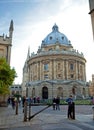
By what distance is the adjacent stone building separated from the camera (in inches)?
2586

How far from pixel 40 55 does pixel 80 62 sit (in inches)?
640

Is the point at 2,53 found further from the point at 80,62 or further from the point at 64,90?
the point at 80,62

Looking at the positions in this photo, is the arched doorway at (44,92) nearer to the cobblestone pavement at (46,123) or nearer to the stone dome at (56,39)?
the stone dome at (56,39)

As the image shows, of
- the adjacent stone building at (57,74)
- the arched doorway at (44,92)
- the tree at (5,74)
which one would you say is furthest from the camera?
the arched doorway at (44,92)

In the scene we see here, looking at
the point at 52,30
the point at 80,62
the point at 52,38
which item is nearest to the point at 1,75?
the point at 80,62

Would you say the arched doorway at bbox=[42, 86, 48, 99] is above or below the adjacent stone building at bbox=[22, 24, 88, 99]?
below

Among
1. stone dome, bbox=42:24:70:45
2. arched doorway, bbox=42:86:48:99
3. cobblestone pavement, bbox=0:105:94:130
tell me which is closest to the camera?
cobblestone pavement, bbox=0:105:94:130

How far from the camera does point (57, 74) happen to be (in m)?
68.9

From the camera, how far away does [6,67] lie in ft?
77.1

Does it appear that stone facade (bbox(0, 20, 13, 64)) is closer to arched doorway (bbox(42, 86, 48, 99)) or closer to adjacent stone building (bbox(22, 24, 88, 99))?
adjacent stone building (bbox(22, 24, 88, 99))

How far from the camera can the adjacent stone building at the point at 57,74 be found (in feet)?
216

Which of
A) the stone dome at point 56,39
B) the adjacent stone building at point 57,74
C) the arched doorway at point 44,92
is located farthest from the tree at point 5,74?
the stone dome at point 56,39

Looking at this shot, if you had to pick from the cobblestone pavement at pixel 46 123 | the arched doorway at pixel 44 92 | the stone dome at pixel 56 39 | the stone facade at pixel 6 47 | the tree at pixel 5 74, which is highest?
the stone dome at pixel 56 39

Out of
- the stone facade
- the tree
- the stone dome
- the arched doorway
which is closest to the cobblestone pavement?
the tree
